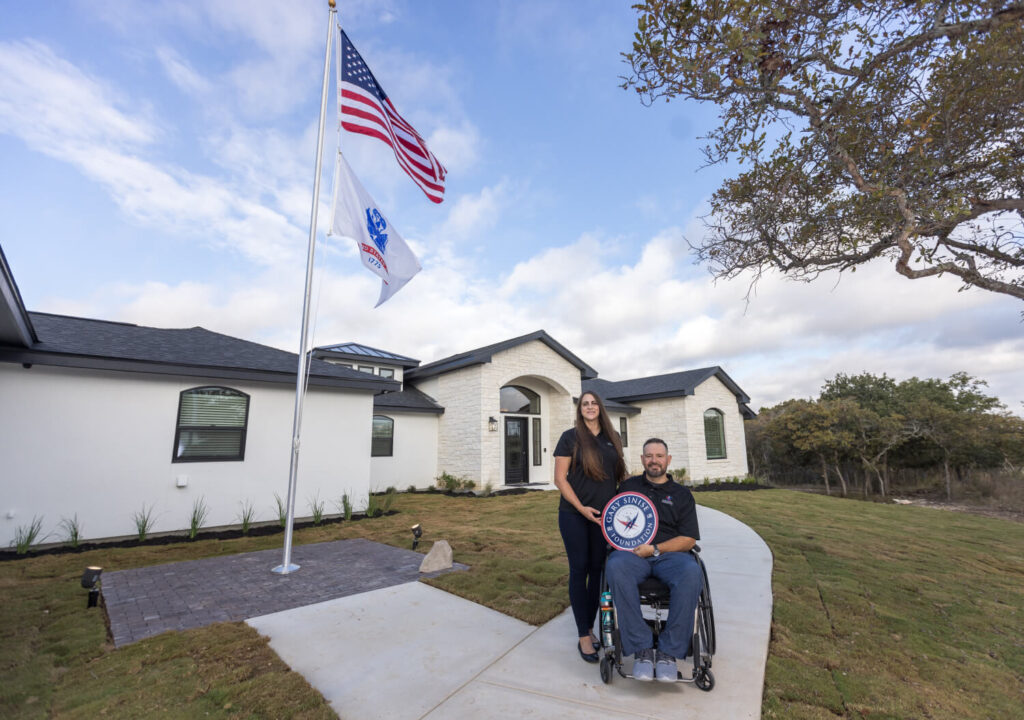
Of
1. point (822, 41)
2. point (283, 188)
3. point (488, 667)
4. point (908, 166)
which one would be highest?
point (283, 188)

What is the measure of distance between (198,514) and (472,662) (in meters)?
6.78

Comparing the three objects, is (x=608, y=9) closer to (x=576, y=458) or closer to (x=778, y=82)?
(x=778, y=82)

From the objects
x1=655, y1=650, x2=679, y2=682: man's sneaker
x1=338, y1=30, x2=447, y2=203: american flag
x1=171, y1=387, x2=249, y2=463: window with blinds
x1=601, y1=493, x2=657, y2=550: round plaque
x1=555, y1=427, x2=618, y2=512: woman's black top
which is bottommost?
x1=655, y1=650, x2=679, y2=682: man's sneaker

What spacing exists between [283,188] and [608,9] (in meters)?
7.40

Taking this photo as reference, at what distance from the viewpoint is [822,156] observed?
5031 millimetres

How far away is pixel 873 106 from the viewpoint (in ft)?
15.4

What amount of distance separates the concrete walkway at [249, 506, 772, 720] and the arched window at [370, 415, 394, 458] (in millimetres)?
8550

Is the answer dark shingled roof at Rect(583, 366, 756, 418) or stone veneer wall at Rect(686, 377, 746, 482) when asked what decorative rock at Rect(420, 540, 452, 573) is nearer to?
dark shingled roof at Rect(583, 366, 756, 418)

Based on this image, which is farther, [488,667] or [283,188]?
[283,188]

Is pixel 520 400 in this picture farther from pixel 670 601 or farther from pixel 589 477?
pixel 670 601

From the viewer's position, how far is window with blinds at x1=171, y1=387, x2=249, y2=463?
7.32 meters

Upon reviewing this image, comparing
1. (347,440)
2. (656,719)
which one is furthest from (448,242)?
(656,719)

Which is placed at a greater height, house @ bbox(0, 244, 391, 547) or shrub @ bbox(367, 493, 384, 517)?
house @ bbox(0, 244, 391, 547)

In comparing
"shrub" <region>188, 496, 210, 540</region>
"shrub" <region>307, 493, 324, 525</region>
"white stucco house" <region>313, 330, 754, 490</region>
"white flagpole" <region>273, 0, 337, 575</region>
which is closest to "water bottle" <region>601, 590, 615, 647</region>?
"white flagpole" <region>273, 0, 337, 575</region>
